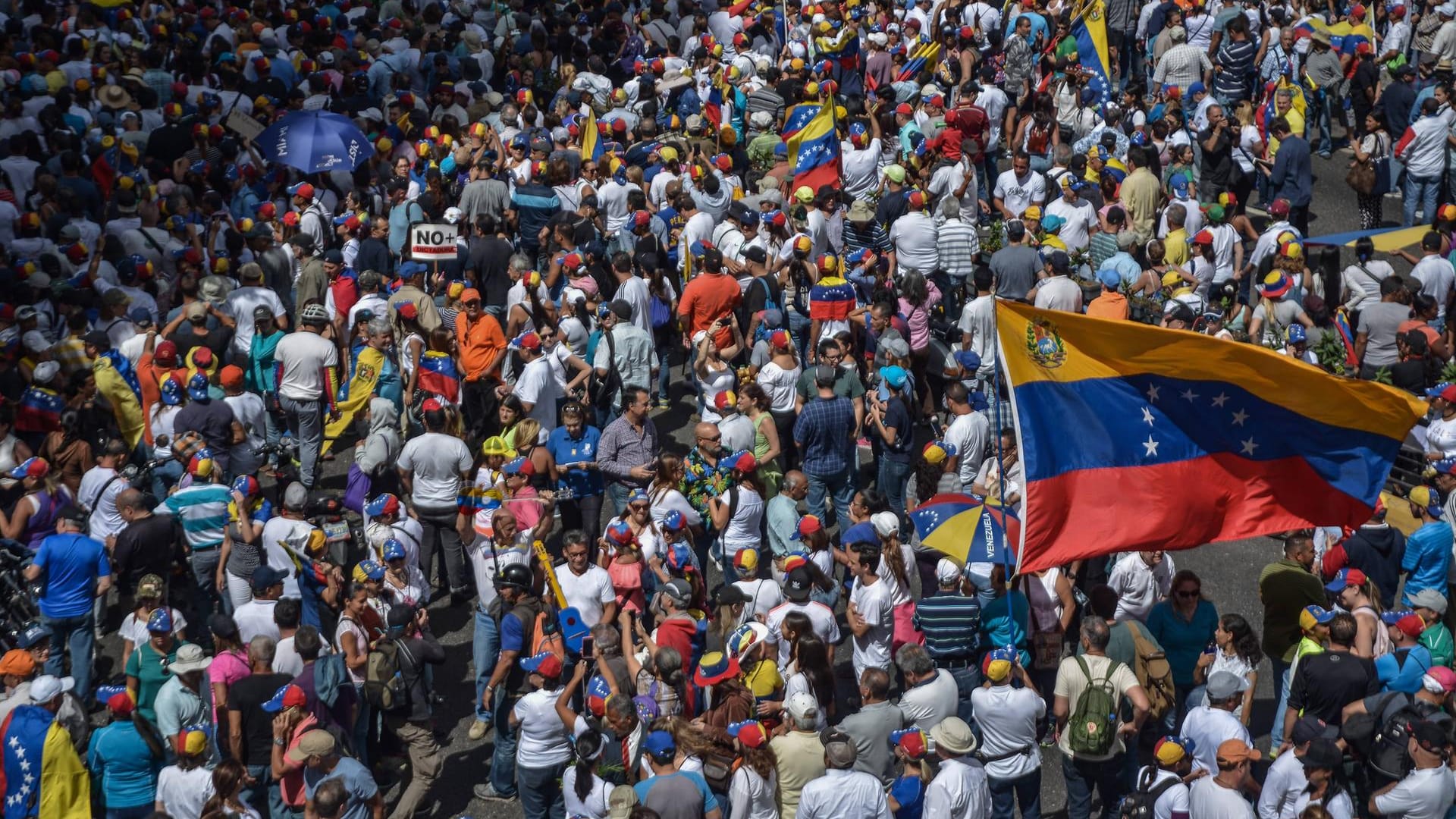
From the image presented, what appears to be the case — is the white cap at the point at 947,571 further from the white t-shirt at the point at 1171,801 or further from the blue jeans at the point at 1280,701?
the blue jeans at the point at 1280,701

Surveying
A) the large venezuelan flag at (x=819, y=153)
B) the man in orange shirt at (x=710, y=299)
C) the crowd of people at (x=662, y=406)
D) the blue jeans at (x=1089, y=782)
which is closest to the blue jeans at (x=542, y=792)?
the crowd of people at (x=662, y=406)

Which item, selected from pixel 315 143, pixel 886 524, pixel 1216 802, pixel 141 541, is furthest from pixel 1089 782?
pixel 315 143

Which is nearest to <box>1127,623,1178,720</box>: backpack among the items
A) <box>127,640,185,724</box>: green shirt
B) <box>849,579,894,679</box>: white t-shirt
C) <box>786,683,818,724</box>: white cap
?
<box>849,579,894,679</box>: white t-shirt

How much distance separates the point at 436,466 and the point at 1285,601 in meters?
6.39

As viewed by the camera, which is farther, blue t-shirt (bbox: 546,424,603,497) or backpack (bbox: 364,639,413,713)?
blue t-shirt (bbox: 546,424,603,497)

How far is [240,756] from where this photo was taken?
36.0ft

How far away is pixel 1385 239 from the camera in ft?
57.8

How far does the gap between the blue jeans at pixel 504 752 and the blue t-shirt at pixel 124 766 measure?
2219mm

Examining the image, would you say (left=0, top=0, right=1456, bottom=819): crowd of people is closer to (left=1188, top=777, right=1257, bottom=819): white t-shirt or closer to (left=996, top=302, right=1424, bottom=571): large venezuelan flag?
(left=1188, top=777, right=1257, bottom=819): white t-shirt

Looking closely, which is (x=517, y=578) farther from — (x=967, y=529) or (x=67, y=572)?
(x=67, y=572)

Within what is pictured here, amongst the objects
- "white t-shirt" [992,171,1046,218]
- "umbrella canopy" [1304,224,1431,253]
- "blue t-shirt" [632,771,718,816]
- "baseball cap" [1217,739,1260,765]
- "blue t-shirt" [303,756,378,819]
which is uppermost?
"white t-shirt" [992,171,1046,218]

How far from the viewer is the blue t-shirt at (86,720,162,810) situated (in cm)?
1105

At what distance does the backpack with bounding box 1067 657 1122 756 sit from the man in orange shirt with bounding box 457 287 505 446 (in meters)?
6.29

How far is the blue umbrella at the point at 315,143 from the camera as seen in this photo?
1786 centimetres
